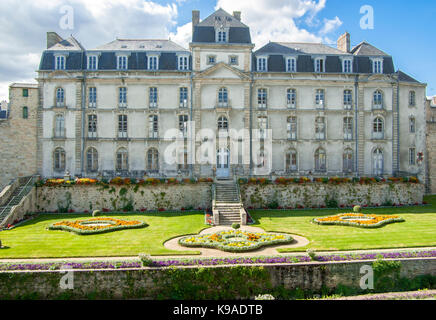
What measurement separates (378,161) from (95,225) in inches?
1103

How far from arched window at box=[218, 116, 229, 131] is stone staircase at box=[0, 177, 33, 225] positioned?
1773cm

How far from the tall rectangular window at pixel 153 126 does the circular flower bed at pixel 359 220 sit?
17.3 metres

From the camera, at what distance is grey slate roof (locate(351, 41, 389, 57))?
32.7 meters

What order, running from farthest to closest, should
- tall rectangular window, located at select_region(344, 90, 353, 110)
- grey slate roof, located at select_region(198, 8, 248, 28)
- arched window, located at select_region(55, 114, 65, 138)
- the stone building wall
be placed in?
tall rectangular window, located at select_region(344, 90, 353, 110) < grey slate roof, located at select_region(198, 8, 248, 28) < arched window, located at select_region(55, 114, 65, 138) < the stone building wall

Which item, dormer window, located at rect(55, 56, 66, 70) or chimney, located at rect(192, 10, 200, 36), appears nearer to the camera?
dormer window, located at rect(55, 56, 66, 70)

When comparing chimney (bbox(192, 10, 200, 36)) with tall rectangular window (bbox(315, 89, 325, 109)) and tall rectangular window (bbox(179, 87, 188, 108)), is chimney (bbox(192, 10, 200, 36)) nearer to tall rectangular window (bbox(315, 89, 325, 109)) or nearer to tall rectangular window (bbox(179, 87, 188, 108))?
tall rectangular window (bbox(179, 87, 188, 108))

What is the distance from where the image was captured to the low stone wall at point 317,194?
1066 inches

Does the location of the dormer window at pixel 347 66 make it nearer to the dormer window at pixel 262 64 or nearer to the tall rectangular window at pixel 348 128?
the tall rectangular window at pixel 348 128

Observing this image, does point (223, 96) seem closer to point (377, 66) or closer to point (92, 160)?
point (92, 160)

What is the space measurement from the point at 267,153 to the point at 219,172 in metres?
5.28

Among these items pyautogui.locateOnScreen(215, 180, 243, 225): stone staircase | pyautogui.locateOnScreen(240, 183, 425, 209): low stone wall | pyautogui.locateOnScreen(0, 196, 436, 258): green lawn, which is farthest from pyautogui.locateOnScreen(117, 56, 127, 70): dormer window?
pyautogui.locateOnScreen(240, 183, 425, 209): low stone wall

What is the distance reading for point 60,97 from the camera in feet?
101
